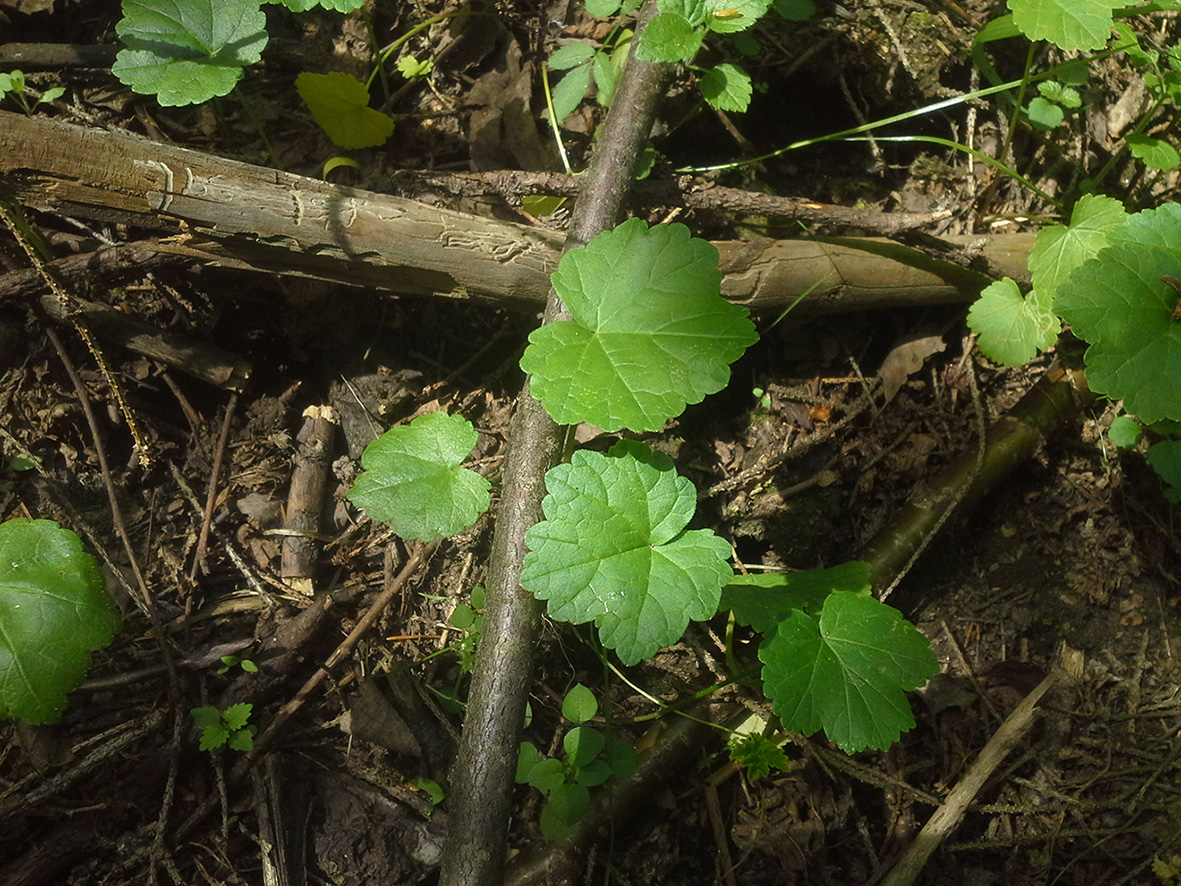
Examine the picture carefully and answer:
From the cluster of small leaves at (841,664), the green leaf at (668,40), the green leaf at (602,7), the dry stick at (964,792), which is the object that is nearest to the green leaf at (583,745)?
the cluster of small leaves at (841,664)

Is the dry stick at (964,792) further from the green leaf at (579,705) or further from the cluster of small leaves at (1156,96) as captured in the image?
the cluster of small leaves at (1156,96)

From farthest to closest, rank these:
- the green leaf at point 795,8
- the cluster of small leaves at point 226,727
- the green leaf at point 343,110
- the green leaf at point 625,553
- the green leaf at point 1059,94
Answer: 1. the green leaf at point 1059,94
2. the green leaf at point 795,8
3. the green leaf at point 343,110
4. the cluster of small leaves at point 226,727
5. the green leaf at point 625,553

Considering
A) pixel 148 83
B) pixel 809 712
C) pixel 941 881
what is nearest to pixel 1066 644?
pixel 941 881

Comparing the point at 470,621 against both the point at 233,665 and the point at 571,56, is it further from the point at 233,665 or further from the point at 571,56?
the point at 571,56

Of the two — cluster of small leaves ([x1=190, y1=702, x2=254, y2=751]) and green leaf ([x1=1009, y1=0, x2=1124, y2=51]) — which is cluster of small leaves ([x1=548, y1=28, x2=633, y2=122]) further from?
cluster of small leaves ([x1=190, y1=702, x2=254, y2=751])

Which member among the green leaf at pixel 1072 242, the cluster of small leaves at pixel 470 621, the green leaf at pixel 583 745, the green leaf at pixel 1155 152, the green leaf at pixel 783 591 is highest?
the green leaf at pixel 1155 152

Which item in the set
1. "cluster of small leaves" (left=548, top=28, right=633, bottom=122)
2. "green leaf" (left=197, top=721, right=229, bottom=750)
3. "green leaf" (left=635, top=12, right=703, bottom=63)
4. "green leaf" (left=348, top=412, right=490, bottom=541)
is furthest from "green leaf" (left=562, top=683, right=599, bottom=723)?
"cluster of small leaves" (left=548, top=28, right=633, bottom=122)

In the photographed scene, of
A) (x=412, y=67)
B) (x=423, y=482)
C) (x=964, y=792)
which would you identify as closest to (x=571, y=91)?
(x=412, y=67)
